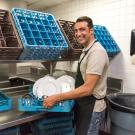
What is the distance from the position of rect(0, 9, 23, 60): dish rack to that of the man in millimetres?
503

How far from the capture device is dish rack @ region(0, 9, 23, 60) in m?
1.64

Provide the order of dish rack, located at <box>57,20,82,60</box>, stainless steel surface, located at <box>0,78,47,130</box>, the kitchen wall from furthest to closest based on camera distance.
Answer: the kitchen wall
dish rack, located at <box>57,20,82,60</box>
stainless steel surface, located at <box>0,78,47,130</box>

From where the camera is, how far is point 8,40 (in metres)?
1.79

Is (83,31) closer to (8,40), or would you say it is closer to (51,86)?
(51,86)

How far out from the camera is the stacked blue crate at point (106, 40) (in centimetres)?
246

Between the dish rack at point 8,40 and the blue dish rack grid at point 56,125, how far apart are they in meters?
0.64

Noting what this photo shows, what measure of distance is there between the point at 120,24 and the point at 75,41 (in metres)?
0.70

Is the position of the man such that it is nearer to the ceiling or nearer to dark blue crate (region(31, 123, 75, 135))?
dark blue crate (region(31, 123, 75, 135))

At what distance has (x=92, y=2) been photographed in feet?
9.30

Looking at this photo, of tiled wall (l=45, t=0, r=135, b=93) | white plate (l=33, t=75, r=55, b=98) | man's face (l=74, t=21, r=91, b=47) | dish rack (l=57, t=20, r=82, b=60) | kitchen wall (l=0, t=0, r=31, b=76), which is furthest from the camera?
kitchen wall (l=0, t=0, r=31, b=76)

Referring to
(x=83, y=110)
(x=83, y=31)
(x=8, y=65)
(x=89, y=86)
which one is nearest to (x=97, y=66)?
(x=89, y=86)

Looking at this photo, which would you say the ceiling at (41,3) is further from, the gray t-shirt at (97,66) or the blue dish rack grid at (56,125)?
the blue dish rack grid at (56,125)

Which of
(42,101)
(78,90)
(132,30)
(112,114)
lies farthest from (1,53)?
(132,30)

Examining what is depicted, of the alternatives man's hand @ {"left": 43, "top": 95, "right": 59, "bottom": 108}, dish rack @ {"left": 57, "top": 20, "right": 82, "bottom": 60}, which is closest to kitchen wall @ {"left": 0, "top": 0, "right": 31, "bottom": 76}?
dish rack @ {"left": 57, "top": 20, "right": 82, "bottom": 60}
